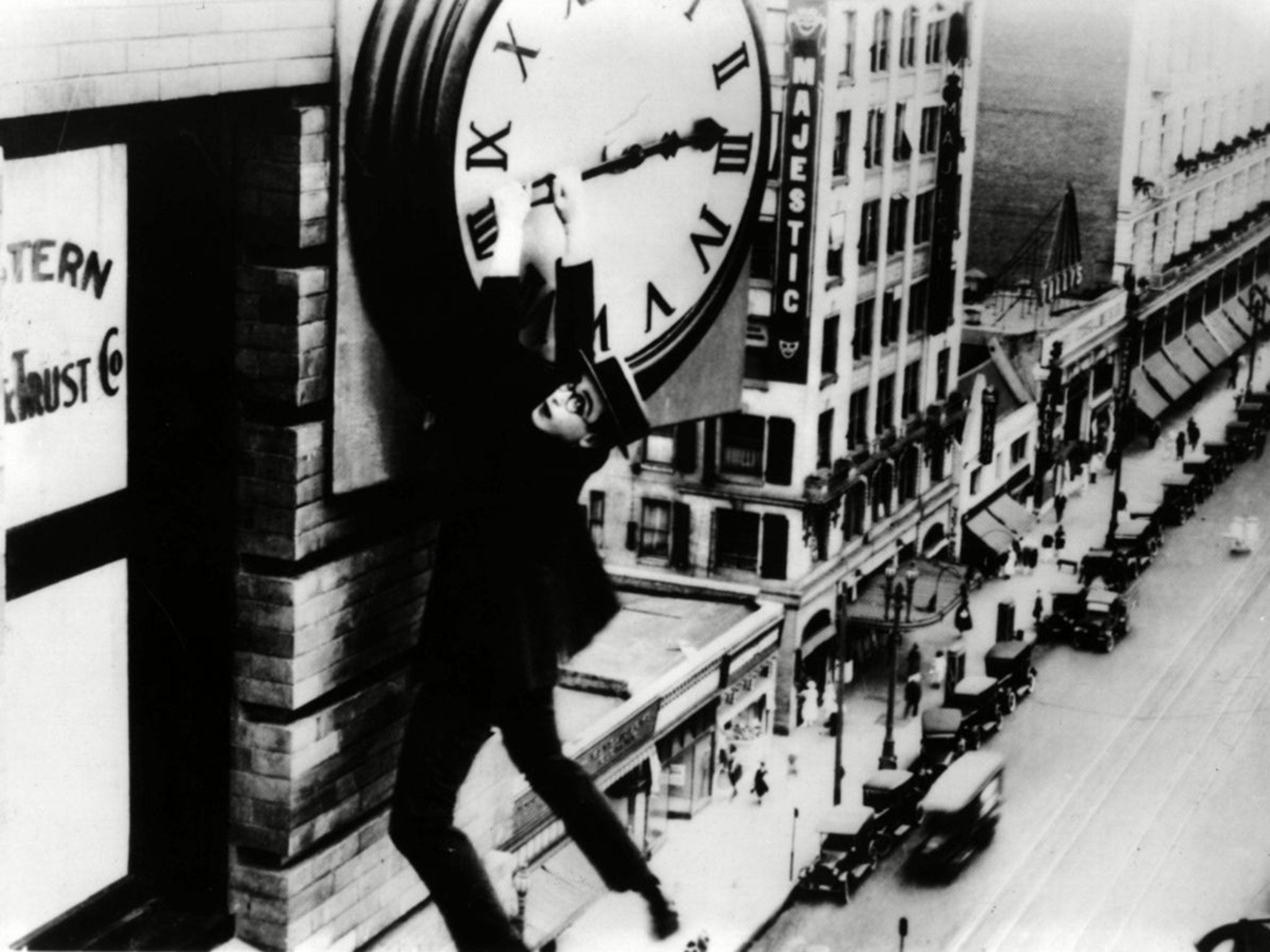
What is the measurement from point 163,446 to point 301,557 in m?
0.70

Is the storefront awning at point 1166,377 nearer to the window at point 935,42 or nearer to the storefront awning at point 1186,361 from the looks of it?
the storefront awning at point 1186,361

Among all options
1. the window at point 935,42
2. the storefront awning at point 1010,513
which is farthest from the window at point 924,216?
the window at point 935,42

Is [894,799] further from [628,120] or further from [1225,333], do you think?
[628,120]

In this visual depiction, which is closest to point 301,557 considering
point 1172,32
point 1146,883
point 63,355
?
point 63,355

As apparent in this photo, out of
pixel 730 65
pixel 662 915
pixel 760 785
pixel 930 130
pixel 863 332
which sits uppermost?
pixel 730 65

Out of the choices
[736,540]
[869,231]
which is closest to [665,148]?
[869,231]

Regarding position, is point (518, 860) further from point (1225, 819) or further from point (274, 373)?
point (1225, 819)

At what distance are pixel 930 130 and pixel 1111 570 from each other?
21.3 feet

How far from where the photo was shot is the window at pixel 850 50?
17.0 metres

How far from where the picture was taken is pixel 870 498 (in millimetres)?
29969

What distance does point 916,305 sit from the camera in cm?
2828

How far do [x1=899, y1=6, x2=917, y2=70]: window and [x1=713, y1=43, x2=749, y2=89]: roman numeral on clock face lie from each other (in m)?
7.42

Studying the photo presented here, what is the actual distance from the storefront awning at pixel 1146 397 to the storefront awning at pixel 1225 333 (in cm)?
215

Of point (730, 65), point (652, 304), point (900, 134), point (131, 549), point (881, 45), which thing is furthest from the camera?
point (900, 134)
